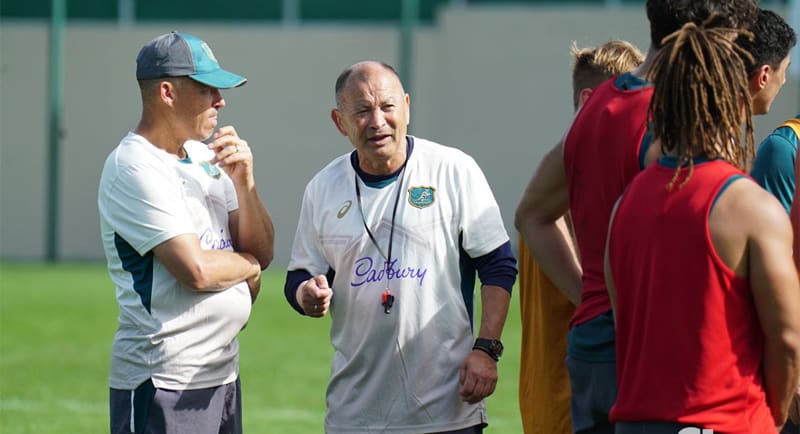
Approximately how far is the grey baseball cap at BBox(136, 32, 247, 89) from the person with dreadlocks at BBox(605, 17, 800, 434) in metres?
1.89

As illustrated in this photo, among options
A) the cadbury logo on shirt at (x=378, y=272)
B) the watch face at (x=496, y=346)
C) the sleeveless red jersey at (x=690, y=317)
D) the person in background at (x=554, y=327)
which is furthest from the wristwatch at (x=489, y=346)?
the sleeveless red jersey at (x=690, y=317)

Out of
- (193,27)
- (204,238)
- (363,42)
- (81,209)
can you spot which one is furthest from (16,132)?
(204,238)

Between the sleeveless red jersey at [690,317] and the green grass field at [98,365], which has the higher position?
the sleeveless red jersey at [690,317]

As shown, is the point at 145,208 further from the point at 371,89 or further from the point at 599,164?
the point at 599,164

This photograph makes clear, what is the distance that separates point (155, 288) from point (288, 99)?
27.1m

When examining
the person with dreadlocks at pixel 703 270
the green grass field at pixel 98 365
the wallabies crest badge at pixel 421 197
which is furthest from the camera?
the green grass field at pixel 98 365

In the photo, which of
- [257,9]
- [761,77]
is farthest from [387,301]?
[257,9]

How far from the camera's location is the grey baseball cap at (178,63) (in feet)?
15.3

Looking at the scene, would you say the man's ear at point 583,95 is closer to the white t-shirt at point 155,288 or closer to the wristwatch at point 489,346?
the wristwatch at point 489,346

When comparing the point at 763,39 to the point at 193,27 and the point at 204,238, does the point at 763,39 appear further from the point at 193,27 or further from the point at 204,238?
the point at 193,27

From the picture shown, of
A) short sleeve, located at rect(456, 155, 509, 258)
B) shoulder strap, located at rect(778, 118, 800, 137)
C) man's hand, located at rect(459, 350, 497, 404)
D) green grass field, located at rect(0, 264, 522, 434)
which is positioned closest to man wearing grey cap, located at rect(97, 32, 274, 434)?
short sleeve, located at rect(456, 155, 509, 258)

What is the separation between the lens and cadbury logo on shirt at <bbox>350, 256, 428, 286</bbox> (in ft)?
15.1

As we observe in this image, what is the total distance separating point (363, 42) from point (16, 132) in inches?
361

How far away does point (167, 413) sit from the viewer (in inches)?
177
